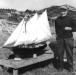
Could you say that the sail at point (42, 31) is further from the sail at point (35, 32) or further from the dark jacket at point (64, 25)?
the dark jacket at point (64, 25)

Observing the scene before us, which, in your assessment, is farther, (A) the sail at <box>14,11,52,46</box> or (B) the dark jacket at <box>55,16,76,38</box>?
(A) the sail at <box>14,11,52,46</box>

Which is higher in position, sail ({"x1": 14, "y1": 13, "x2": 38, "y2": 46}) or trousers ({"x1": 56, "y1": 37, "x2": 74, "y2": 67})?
sail ({"x1": 14, "y1": 13, "x2": 38, "y2": 46})

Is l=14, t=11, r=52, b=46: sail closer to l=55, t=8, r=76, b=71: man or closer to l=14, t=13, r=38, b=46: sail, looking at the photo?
l=14, t=13, r=38, b=46: sail

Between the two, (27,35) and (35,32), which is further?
(35,32)

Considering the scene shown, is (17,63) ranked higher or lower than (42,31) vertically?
lower

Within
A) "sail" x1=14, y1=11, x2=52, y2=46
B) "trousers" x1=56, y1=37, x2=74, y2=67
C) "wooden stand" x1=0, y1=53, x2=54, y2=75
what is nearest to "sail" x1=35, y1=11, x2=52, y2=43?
"sail" x1=14, y1=11, x2=52, y2=46

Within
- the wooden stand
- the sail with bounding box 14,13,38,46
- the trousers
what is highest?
the sail with bounding box 14,13,38,46

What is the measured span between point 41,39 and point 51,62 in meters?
1.12

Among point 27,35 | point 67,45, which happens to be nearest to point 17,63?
point 27,35

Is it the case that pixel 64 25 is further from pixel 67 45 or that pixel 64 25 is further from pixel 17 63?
pixel 17 63

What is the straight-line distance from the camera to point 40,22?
28.2 feet

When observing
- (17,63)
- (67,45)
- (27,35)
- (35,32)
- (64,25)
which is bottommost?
(17,63)

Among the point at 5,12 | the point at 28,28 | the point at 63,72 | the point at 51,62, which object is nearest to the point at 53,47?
the point at 51,62

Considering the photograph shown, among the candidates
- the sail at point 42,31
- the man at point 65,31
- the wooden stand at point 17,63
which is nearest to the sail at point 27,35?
the sail at point 42,31
